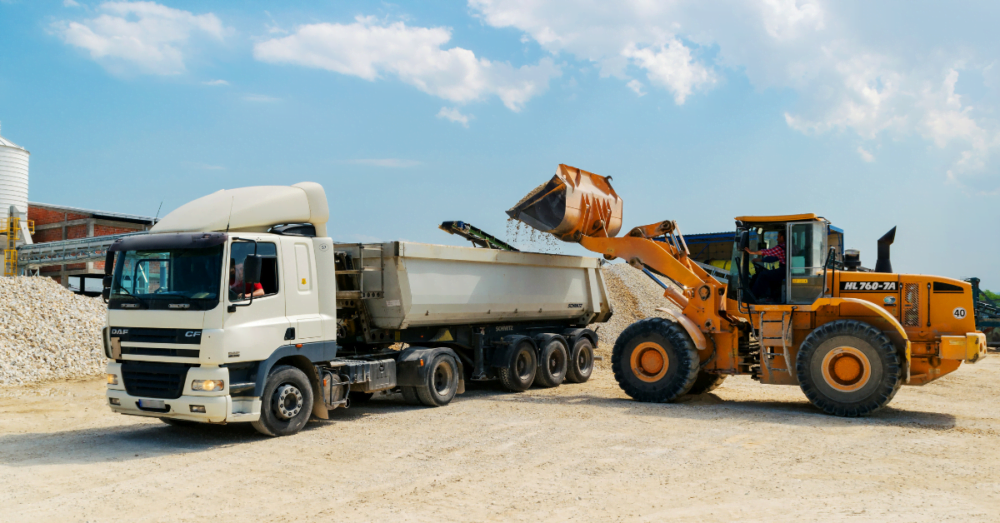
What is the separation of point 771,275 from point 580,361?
5034mm

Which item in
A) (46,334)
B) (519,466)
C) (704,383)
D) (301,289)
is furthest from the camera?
(46,334)

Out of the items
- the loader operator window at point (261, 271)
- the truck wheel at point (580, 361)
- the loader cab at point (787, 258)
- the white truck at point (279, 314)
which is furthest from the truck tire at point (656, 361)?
the loader operator window at point (261, 271)

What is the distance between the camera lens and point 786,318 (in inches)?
469

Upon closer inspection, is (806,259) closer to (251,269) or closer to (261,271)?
(261,271)

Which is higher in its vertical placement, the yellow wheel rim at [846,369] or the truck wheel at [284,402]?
the yellow wheel rim at [846,369]

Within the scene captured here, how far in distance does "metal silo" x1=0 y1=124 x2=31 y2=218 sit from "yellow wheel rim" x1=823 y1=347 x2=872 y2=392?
1459 inches

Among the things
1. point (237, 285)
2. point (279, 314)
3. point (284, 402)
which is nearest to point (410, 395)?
point (284, 402)

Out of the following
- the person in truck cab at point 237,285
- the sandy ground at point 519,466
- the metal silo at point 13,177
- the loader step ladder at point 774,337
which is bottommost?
the sandy ground at point 519,466

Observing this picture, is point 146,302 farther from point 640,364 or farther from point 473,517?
point 640,364

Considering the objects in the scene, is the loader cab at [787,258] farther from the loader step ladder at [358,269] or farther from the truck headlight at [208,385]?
the truck headlight at [208,385]

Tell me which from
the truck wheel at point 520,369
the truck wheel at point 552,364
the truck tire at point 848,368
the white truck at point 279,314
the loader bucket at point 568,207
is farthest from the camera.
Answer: the truck wheel at point 552,364

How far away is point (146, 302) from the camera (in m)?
9.05

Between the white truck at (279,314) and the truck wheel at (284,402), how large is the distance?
16mm

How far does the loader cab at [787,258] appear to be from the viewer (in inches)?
466
